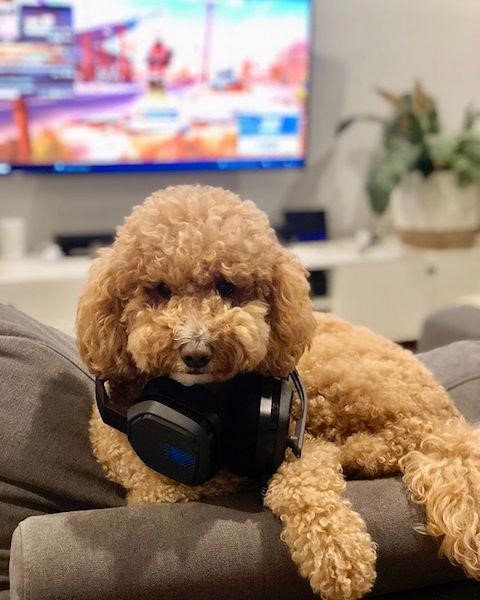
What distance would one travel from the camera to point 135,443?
1.06 m

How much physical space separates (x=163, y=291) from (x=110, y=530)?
358mm

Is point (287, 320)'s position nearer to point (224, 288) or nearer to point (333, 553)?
point (224, 288)

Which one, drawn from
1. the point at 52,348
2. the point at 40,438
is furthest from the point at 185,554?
the point at 52,348

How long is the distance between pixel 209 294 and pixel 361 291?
7.44 ft

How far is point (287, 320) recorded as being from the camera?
44.6 inches

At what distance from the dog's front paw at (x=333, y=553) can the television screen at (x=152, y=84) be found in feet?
7.94

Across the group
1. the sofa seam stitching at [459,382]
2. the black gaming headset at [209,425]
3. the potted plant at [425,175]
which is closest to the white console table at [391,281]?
the potted plant at [425,175]

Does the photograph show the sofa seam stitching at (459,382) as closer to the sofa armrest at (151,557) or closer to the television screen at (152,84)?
the sofa armrest at (151,557)

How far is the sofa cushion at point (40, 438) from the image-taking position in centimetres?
108

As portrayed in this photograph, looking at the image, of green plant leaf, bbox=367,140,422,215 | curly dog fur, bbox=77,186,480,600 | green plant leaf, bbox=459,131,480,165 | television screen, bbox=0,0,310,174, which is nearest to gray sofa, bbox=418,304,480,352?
curly dog fur, bbox=77,186,480,600

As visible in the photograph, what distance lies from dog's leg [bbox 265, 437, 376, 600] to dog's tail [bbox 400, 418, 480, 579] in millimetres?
104

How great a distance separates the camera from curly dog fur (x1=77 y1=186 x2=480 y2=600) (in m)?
1.00

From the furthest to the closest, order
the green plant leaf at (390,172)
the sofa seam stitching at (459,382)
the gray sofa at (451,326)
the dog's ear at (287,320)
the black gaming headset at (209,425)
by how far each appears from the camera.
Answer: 1. the green plant leaf at (390,172)
2. the gray sofa at (451,326)
3. the sofa seam stitching at (459,382)
4. the dog's ear at (287,320)
5. the black gaming headset at (209,425)

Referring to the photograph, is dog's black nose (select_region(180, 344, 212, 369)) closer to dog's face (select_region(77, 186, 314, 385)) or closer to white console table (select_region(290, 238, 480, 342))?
dog's face (select_region(77, 186, 314, 385))
